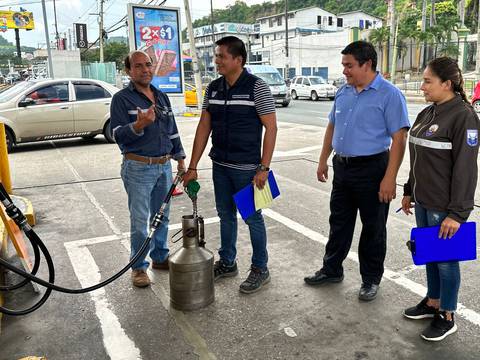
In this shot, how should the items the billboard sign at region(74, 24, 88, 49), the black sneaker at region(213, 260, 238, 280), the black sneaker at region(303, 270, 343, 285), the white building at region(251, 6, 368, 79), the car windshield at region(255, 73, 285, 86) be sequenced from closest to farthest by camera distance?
1. the black sneaker at region(303, 270, 343, 285)
2. the black sneaker at region(213, 260, 238, 280)
3. the car windshield at region(255, 73, 285, 86)
4. the billboard sign at region(74, 24, 88, 49)
5. the white building at region(251, 6, 368, 79)

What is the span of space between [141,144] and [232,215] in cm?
94

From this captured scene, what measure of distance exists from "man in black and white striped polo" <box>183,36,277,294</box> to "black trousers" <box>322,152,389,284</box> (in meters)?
0.57

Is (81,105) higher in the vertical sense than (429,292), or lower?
higher

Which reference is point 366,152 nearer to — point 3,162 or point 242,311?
point 242,311

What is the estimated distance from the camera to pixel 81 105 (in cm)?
1056

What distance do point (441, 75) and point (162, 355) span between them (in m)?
2.41

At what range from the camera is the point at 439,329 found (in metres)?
2.98

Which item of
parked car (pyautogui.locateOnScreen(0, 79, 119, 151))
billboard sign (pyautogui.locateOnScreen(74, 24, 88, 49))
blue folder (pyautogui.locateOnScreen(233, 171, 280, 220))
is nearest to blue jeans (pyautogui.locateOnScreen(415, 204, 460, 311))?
blue folder (pyautogui.locateOnScreen(233, 171, 280, 220))

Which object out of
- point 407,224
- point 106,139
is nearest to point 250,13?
point 106,139

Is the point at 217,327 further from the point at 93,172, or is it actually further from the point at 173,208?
the point at 93,172

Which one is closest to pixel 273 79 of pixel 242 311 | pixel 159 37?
pixel 159 37

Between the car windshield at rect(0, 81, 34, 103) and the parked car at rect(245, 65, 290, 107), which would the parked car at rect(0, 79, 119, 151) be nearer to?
the car windshield at rect(0, 81, 34, 103)

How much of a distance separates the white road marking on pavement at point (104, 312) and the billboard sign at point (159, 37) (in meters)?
7.19

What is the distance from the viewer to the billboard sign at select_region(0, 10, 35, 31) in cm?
6306
